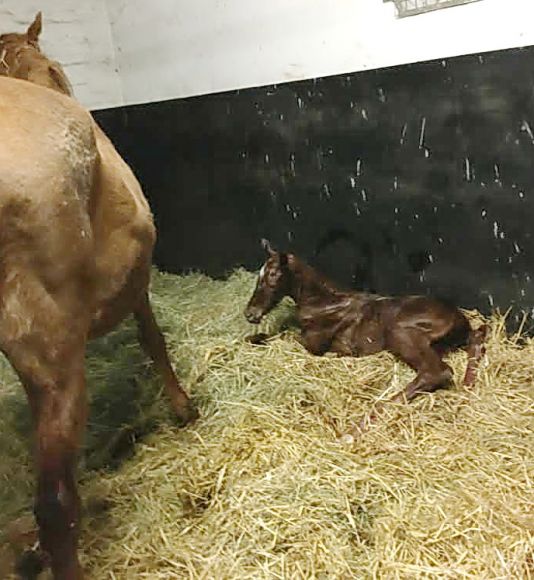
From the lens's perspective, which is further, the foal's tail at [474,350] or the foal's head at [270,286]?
the foal's head at [270,286]

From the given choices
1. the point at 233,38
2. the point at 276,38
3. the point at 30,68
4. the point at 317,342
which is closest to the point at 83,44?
the point at 233,38

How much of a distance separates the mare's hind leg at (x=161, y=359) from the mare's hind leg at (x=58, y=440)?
119 centimetres

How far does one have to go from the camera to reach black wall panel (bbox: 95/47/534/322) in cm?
345

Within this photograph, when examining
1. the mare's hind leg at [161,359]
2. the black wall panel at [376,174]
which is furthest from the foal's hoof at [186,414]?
the black wall panel at [376,174]

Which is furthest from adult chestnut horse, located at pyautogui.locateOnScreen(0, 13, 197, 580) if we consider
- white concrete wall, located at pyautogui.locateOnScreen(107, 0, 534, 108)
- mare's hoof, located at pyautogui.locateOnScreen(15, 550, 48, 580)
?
white concrete wall, located at pyautogui.locateOnScreen(107, 0, 534, 108)

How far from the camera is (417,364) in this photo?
341 centimetres

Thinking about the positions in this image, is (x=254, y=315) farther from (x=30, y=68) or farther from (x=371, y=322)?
(x=30, y=68)

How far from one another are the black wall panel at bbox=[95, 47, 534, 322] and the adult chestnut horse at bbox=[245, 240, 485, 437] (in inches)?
13.5

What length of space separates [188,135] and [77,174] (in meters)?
3.15

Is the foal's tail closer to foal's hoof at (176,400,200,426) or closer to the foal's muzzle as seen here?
the foal's muzzle

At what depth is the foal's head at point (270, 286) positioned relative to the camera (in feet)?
12.4

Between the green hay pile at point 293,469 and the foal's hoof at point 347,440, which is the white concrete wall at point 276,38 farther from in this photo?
the foal's hoof at point 347,440

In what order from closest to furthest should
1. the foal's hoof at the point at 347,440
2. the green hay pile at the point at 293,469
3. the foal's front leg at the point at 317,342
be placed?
1. the green hay pile at the point at 293,469
2. the foal's hoof at the point at 347,440
3. the foal's front leg at the point at 317,342

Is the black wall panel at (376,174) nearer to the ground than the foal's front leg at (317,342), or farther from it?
farther from it
